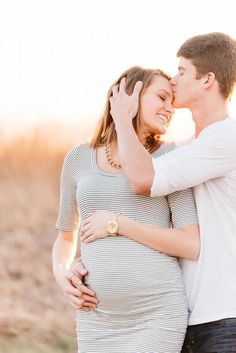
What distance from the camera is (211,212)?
11.6ft

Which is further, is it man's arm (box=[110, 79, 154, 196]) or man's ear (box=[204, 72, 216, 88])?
man's ear (box=[204, 72, 216, 88])

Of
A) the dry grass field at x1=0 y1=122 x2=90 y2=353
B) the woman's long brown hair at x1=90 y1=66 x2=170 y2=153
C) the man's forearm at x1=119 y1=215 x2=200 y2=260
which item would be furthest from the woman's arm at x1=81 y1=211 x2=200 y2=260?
the dry grass field at x1=0 y1=122 x2=90 y2=353

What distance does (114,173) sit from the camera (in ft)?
12.2

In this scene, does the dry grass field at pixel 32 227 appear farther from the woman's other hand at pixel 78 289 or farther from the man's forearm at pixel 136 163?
the man's forearm at pixel 136 163

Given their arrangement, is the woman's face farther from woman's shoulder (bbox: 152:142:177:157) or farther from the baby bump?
the baby bump

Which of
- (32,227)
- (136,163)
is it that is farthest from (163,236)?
(32,227)

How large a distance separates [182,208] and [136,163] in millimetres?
229

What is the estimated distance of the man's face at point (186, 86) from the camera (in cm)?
371

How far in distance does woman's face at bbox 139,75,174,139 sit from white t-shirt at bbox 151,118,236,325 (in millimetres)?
190

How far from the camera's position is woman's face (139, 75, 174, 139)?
372 centimetres

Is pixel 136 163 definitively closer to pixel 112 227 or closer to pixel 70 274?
pixel 112 227

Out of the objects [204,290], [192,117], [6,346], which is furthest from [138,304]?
[6,346]

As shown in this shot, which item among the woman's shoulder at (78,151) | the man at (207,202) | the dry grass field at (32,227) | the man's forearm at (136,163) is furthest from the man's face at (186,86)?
the dry grass field at (32,227)

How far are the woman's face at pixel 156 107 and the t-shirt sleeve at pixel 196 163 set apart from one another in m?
0.17
